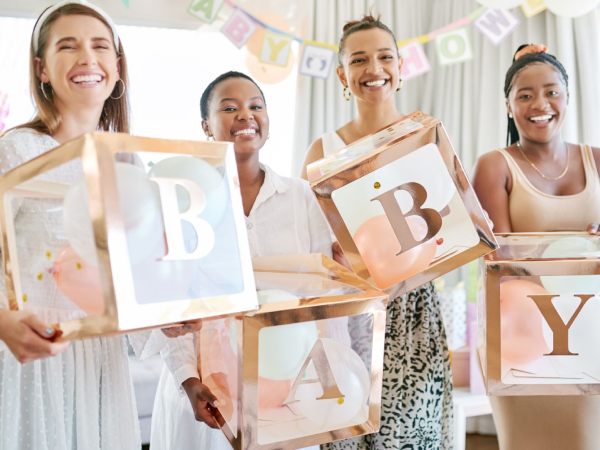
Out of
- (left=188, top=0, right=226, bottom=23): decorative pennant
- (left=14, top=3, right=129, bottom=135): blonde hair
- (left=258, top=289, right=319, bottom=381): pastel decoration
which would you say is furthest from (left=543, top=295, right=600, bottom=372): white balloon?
(left=188, top=0, right=226, bottom=23): decorative pennant

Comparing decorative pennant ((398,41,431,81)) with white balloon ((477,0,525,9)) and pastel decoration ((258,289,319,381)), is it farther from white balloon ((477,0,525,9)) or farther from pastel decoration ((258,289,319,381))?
pastel decoration ((258,289,319,381))

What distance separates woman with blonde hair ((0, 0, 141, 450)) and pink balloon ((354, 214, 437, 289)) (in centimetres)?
49

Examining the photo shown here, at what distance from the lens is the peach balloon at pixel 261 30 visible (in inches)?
107

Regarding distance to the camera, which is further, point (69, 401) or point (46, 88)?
point (46, 88)

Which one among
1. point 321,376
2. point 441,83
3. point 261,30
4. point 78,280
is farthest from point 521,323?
point 441,83

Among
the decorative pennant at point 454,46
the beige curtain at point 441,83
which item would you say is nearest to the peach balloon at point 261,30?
the beige curtain at point 441,83

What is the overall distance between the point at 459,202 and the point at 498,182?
1.82 feet

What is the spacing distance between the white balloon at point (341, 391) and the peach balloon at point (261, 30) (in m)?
2.22

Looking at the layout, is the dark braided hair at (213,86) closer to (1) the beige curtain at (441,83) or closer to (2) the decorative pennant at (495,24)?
(2) the decorative pennant at (495,24)

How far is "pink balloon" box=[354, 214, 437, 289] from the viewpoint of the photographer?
839mm

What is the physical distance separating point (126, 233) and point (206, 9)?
2.29m

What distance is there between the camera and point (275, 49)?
8.78ft

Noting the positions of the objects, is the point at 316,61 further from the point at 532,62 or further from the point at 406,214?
the point at 406,214

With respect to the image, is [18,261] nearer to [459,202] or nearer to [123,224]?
[123,224]
